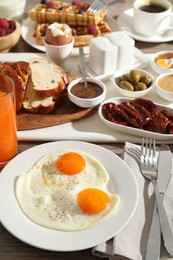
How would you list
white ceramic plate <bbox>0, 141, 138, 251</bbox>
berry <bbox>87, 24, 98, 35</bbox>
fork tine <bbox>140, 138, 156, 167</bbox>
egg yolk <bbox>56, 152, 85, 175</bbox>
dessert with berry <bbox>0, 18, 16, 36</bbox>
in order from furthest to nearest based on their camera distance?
berry <bbox>87, 24, 98, 35</bbox>
dessert with berry <bbox>0, 18, 16, 36</bbox>
fork tine <bbox>140, 138, 156, 167</bbox>
egg yolk <bbox>56, 152, 85, 175</bbox>
white ceramic plate <bbox>0, 141, 138, 251</bbox>

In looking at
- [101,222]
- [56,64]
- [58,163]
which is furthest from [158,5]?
[101,222]

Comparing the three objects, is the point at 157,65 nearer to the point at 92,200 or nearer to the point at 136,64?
the point at 136,64

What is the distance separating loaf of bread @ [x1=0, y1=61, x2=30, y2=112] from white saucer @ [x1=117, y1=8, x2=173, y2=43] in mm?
943

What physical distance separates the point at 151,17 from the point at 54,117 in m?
1.14

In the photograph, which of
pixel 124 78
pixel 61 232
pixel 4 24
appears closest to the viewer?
pixel 61 232

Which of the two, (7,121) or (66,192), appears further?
(7,121)

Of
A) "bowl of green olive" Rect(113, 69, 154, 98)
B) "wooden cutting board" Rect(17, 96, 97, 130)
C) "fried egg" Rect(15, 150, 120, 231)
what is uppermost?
"fried egg" Rect(15, 150, 120, 231)

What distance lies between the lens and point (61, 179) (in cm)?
156

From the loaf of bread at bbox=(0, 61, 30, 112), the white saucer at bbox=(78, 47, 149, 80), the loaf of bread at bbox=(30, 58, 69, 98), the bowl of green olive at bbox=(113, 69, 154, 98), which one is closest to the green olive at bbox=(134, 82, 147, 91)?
the bowl of green olive at bbox=(113, 69, 154, 98)

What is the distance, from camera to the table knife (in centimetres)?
137

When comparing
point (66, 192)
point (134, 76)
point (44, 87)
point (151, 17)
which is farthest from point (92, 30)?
point (66, 192)

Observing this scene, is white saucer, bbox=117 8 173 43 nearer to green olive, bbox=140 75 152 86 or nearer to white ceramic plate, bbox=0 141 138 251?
green olive, bbox=140 75 152 86

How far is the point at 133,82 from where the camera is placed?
2.26 meters

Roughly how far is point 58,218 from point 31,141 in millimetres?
614
